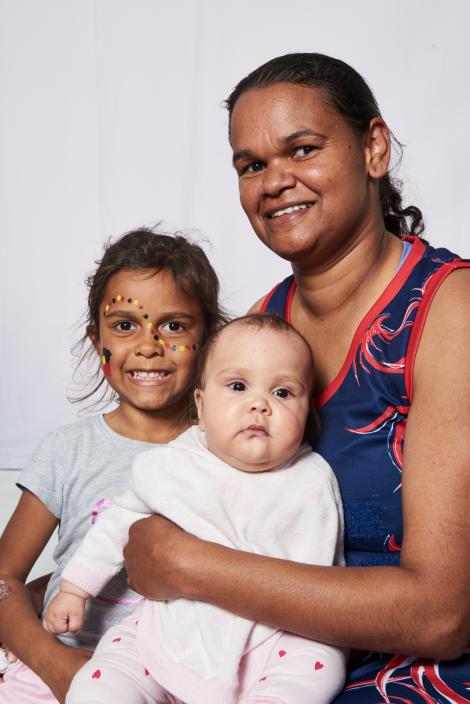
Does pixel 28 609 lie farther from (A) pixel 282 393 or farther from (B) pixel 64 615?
(A) pixel 282 393

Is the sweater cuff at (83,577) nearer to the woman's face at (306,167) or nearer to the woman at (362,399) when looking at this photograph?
the woman at (362,399)

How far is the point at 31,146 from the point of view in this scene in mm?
5141

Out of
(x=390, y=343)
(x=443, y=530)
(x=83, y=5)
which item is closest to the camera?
(x=443, y=530)

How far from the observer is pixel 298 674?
5.28ft

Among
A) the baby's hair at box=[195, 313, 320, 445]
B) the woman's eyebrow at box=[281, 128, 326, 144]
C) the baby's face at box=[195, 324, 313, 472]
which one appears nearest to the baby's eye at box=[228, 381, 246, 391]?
the baby's face at box=[195, 324, 313, 472]

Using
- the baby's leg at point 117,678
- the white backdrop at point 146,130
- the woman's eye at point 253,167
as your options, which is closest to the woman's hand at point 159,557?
the baby's leg at point 117,678

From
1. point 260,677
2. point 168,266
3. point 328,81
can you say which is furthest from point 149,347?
point 260,677

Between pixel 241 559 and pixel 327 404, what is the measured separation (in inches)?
17.1

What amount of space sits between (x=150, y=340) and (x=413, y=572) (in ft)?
3.31

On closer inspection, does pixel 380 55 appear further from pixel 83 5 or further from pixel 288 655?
pixel 288 655

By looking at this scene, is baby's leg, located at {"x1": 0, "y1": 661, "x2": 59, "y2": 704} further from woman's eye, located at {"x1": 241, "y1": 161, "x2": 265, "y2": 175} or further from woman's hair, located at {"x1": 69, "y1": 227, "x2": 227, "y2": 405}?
woman's eye, located at {"x1": 241, "y1": 161, "x2": 265, "y2": 175}

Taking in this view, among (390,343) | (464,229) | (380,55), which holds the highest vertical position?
(380,55)

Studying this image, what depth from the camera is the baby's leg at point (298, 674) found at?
1.55 metres

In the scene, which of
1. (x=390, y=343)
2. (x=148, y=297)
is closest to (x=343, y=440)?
(x=390, y=343)
